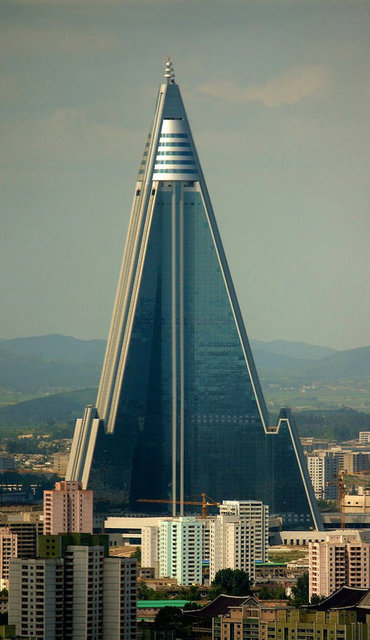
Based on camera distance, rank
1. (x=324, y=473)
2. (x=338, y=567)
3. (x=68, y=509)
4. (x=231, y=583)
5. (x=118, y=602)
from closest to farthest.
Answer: (x=118, y=602) < (x=338, y=567) < (x=231, y=583) < (x=68, y=509) < (x=324, y=473)

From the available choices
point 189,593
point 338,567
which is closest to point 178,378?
point 189,593

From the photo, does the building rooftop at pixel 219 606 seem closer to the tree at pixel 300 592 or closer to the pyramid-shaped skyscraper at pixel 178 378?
the tree at pixel 300 592

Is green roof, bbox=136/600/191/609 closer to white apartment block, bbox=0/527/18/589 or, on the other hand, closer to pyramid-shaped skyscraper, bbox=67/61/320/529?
white apartment block, bbox=0/527/18/589

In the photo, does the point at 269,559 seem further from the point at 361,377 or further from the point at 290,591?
the point at 361,377

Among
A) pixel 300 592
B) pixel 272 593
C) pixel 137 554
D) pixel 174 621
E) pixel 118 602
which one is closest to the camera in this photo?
pixel 118 602

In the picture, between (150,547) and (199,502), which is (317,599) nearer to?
(150,547)

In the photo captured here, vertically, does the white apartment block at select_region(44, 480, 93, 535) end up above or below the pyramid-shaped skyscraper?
below

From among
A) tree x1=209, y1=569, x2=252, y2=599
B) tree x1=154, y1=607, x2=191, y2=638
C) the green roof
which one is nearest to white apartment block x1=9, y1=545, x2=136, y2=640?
tree x1=154, y1=607, x2=191, y2=638

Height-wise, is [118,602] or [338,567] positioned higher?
[338,567]
